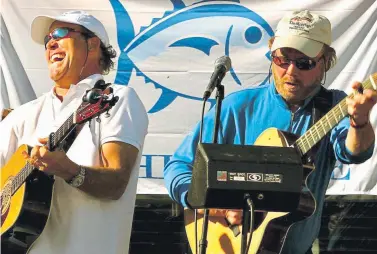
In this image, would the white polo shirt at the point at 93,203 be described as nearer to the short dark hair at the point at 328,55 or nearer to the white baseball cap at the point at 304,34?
the white baseball cap at the point at 304,34

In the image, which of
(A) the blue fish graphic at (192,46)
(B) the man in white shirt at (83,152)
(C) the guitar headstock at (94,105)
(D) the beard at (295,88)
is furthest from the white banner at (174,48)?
(C) the guitar headstock at (94,105)

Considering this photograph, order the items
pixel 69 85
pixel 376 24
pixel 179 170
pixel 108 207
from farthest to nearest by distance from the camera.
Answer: pixel 376 24 < pixel 179 170 < pixel 69 85 < pixel 108 207

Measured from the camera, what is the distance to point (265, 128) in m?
3.21

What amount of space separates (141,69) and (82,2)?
1.63ft

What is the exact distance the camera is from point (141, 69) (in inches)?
176

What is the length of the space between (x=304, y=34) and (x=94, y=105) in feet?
3.01

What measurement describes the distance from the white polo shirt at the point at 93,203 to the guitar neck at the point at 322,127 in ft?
1.95

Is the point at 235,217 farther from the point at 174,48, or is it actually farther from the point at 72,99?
the point at 174,48

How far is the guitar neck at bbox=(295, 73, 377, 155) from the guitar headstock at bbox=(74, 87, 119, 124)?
29.5 inches

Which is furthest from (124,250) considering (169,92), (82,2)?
(82,2)

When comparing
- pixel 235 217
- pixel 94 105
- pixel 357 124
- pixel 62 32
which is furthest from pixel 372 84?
pixel 62 32

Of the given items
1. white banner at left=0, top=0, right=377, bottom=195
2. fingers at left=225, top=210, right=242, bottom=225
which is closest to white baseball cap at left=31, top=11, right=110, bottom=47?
fingers at left=225, top=210, right=242, bottom=225

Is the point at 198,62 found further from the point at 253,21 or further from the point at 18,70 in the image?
the point at 18,70

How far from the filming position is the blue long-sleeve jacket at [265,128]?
304 centimetres
